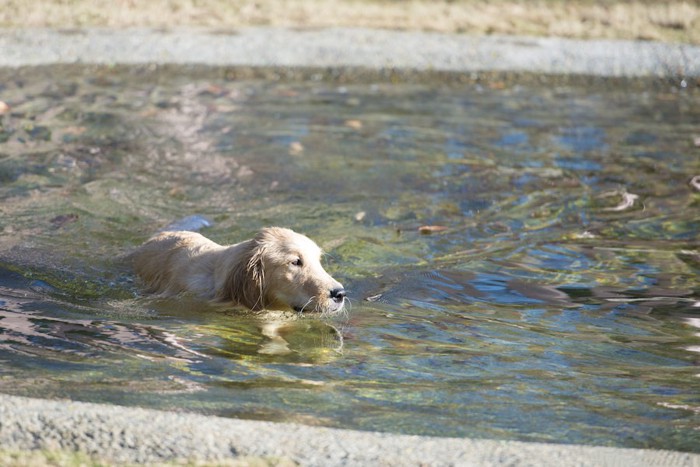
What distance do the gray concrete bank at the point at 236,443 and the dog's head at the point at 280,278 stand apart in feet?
7.14

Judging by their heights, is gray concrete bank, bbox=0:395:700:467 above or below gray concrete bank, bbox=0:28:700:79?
below

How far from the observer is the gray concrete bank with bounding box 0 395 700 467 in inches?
153

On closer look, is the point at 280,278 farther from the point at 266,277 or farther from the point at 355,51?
the point at 355,51

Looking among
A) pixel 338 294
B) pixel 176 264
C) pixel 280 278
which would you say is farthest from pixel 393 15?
pixel 338 294

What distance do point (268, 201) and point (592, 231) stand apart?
291 centimetres

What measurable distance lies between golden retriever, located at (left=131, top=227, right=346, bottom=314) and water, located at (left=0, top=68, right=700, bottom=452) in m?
0.16

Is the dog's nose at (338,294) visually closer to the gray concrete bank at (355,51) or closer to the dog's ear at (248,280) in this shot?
the dog's ear at (248,280)

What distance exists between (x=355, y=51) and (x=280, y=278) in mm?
8581

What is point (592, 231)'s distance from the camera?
870 cm

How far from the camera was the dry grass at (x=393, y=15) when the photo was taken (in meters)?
15.2

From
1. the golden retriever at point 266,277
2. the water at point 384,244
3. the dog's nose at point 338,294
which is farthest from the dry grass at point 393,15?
the dog's nose at point 338,294

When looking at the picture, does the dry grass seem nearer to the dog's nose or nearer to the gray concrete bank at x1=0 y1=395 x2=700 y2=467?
the dog's nose

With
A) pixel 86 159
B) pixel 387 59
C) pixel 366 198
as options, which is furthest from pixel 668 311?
pixel 387 59

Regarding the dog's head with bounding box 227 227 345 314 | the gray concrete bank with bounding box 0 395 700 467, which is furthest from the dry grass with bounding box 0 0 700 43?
the gray concrete bank with bounding box 0 395 700 467
